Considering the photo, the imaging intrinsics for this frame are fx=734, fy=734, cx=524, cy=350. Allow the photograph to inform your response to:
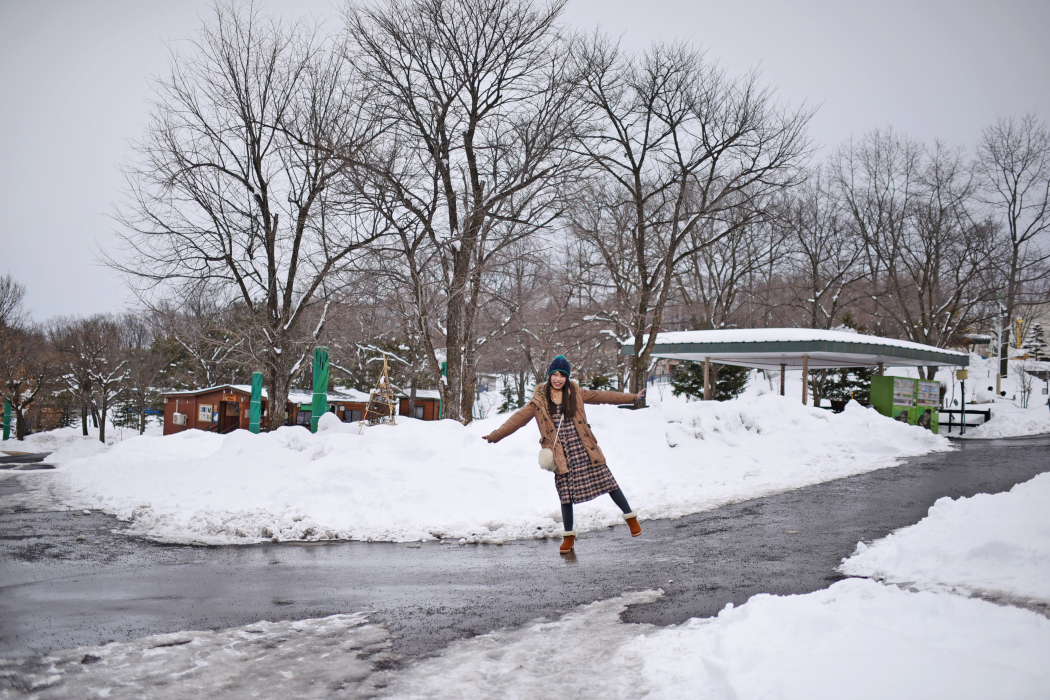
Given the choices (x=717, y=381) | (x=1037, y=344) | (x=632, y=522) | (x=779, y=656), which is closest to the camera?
(x=779, y=656)

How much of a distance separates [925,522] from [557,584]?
4134 millimetres

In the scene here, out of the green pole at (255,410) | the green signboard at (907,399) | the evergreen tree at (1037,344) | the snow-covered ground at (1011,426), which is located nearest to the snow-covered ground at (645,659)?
the green pole at (255,410)

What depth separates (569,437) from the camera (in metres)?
7.31

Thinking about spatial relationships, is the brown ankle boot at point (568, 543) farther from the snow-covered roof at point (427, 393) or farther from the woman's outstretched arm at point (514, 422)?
the snow-covered roof at point (427, 393)

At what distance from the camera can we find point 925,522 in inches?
298

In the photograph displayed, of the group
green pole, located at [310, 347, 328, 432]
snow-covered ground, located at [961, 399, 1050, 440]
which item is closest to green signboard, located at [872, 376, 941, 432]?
snow-covered ground, located at [961, 399, 1050, 440]

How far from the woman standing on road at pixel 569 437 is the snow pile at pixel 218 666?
9.56 feet

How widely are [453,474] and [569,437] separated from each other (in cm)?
431

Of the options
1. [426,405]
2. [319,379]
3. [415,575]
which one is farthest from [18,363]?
[415,575]

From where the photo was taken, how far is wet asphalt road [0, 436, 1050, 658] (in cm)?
504

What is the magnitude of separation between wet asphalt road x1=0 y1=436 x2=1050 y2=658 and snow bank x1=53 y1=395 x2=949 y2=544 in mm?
831

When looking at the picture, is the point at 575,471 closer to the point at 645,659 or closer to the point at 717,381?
the point at 645,659

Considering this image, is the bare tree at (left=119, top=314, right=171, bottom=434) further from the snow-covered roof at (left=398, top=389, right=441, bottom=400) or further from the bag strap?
the bag strap

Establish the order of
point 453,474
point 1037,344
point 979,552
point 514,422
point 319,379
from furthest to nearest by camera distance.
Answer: point 1037,344 → point 319,379 → point 453,474 → point 514,422 → point 979,552
